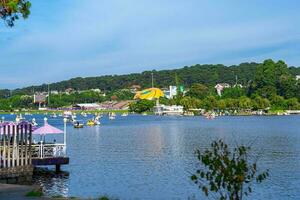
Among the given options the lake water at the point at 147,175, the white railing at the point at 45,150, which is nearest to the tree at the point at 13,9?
the lake water at the point at 147,175

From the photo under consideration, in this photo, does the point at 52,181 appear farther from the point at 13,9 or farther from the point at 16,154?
the point at 13,9

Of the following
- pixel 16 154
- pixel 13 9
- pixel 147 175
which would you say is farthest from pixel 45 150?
pixel 13 9

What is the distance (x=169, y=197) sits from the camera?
28.6 meters

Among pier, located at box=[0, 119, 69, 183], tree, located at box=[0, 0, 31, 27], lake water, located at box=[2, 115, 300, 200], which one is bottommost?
lake water, located at box=[2, 115, 300, 200]

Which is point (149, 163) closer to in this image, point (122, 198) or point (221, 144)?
point (122, 198)

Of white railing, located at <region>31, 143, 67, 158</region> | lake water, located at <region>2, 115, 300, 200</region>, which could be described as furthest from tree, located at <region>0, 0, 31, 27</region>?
white railing, located at <region>31, 143, 67, 158</region>

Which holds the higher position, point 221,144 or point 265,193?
point 221,144

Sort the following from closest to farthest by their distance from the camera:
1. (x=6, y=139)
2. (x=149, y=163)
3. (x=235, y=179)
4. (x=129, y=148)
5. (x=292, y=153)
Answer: (x=235, y=179) < (x=6, y=139) < (x=149, y=163) < (x=292, y=153) < (x=129, y=148)

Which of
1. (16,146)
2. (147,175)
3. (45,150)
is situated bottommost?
(147,175)

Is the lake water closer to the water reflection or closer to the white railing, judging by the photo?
the water reflection

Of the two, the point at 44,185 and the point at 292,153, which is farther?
the point at 292,153

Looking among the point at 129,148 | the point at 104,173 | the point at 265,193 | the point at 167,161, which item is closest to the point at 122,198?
the point at 265,193

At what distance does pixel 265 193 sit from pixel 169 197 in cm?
545

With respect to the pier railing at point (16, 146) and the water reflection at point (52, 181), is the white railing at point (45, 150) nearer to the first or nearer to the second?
the water reflection at point (52, 181)
